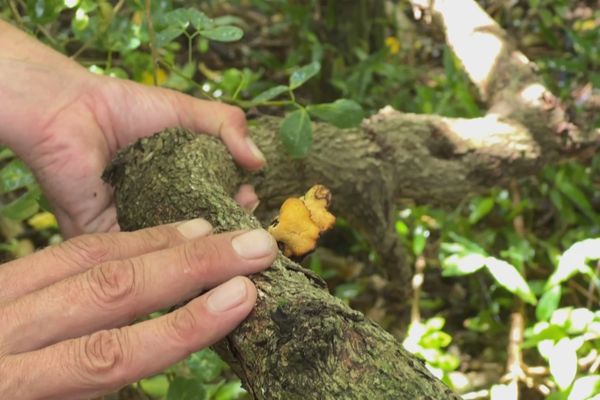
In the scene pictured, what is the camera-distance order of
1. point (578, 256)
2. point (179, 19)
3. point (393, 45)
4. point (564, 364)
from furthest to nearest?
1. point (393, 45)
2. point (578, 256)
3. point (179, 19)
4. point (564, 364)

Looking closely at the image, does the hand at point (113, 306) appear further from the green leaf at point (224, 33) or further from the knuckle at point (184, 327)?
Answer: the green leaf at point (224, 33)

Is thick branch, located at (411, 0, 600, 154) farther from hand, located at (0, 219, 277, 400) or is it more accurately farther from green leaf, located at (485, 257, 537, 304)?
hand, located at (0, 219, 277, 400)

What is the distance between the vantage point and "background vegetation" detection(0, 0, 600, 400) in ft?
5.16

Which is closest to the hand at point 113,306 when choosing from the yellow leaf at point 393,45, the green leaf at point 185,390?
the green leaf at point 185,390

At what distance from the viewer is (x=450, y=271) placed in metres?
1.82

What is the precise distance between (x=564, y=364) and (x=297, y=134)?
0.69 meters

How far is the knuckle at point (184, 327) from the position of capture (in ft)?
2.98

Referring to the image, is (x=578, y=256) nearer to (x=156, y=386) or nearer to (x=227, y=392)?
(x=227, y=392)

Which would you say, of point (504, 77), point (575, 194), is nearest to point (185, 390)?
point (504, 77)

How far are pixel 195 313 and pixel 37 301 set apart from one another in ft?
0.67

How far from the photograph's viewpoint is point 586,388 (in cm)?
138

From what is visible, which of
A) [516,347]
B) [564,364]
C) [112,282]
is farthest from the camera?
[516,347]

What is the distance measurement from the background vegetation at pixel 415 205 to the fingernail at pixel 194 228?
1.21ft

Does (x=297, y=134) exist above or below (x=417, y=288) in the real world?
above
